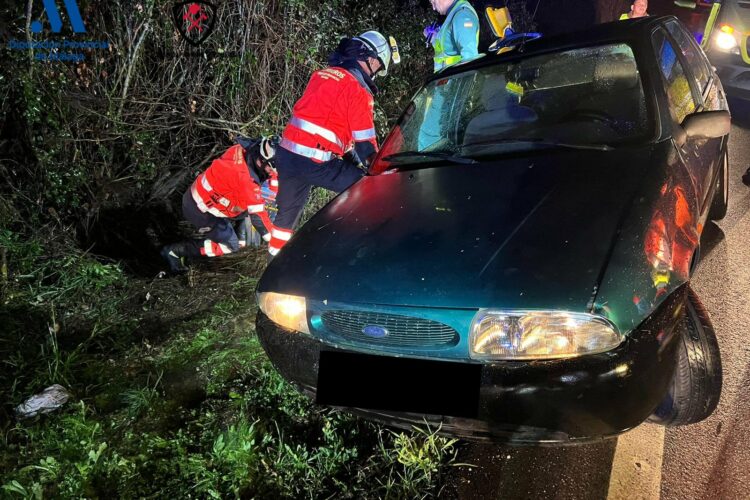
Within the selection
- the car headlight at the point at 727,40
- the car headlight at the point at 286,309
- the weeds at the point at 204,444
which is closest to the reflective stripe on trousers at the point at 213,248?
the weeds at the point at 204,444

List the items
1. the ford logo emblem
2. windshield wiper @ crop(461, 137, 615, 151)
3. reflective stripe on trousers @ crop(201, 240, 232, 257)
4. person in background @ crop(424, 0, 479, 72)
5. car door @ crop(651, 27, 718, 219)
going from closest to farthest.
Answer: the ford logo emblem, windshield wiper @ crop(461, 137, 615, 151), car door @ crop(651, 27, 718, 219), reflective stripe on trousers @ crop(201, 240, 232, 257), person in background @ crop(424, 0, 479, 72)

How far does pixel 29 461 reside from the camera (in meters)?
2.15

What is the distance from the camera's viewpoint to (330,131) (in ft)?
10.8

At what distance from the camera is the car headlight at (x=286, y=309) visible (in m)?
2.00

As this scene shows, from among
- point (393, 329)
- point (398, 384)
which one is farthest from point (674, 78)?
point (398, 384)

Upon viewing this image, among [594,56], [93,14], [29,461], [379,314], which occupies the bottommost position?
[29,461]

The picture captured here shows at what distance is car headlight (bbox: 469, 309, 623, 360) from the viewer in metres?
1.56

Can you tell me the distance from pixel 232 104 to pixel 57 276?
2191mm

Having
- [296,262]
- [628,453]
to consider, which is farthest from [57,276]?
[628,453]

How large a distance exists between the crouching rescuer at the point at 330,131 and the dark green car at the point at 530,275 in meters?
0.70

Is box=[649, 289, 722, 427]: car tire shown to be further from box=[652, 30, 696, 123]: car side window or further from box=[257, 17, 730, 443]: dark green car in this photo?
box=[652, 30, 696, 123]: car side window

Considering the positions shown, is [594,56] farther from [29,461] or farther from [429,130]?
[29,461]
